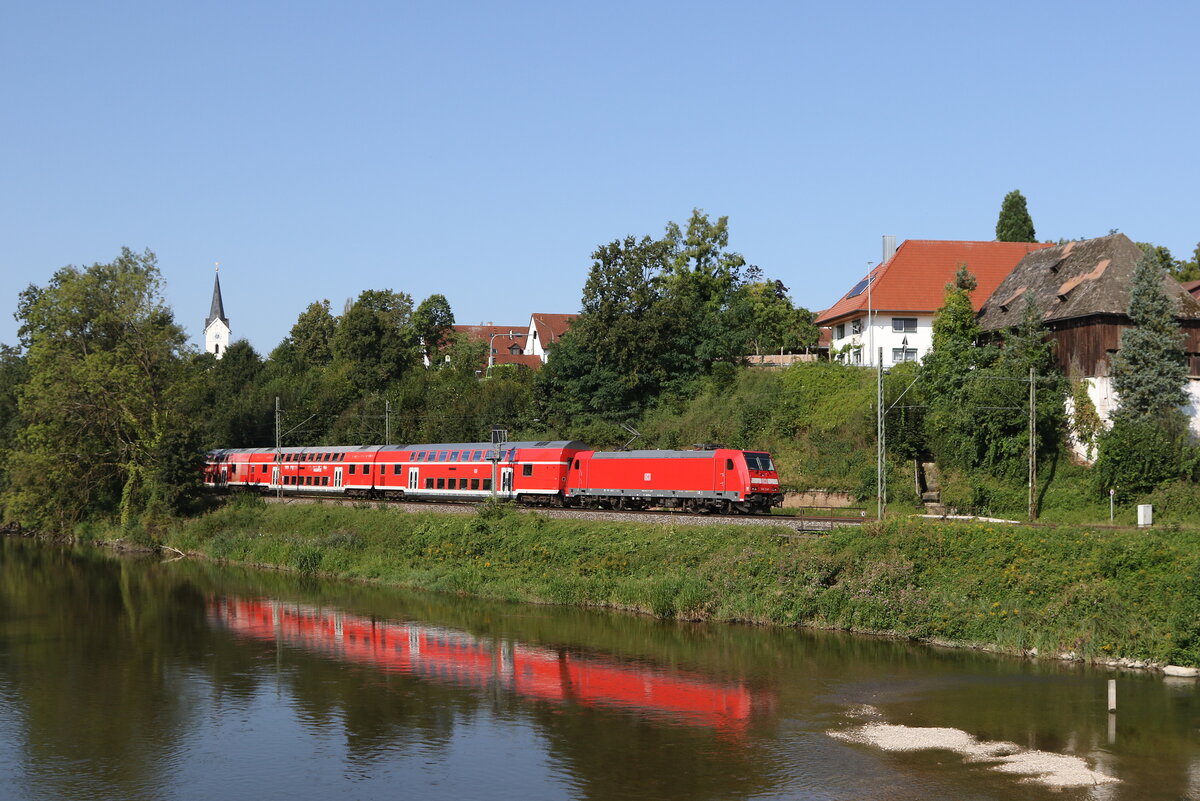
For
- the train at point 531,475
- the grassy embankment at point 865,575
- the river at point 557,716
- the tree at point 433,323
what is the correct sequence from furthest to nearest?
the tree at point 433,323 < the train at point 531,475 < the grassy embankment at point 865,575 < the river at point 557,716

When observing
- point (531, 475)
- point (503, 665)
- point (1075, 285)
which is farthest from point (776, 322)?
point (503, 665)

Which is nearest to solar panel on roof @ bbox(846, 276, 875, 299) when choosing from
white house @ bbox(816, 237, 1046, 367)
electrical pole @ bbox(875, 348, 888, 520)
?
white house @ bbox(816, 237, 1046, 367)

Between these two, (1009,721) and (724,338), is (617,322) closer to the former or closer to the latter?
(724,338)

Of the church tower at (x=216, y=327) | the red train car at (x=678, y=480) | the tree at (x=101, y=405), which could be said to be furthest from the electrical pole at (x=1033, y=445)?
the church tower at (x=216, y=327)

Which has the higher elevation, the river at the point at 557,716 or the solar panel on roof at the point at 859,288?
the solar panel on roof at the point at 859,288

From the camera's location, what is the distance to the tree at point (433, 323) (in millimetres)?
108625

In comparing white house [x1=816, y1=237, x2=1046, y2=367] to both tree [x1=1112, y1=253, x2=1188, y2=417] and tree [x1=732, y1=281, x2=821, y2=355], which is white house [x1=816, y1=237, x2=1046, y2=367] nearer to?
tree [x1=732, y1=281, x2=821, y2=355]

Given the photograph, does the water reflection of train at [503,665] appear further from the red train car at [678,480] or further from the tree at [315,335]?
the tree at [315,335]

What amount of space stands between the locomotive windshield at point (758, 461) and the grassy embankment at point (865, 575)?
6042 millimetres

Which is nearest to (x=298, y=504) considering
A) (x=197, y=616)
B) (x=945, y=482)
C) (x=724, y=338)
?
(x=197, y=616)

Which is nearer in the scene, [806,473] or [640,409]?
[806,473]

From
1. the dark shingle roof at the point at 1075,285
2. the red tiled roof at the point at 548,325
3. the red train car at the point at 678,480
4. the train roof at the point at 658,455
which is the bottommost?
the red train car at the point at 678,480

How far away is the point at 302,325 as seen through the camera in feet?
376

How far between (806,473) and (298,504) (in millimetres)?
28196
